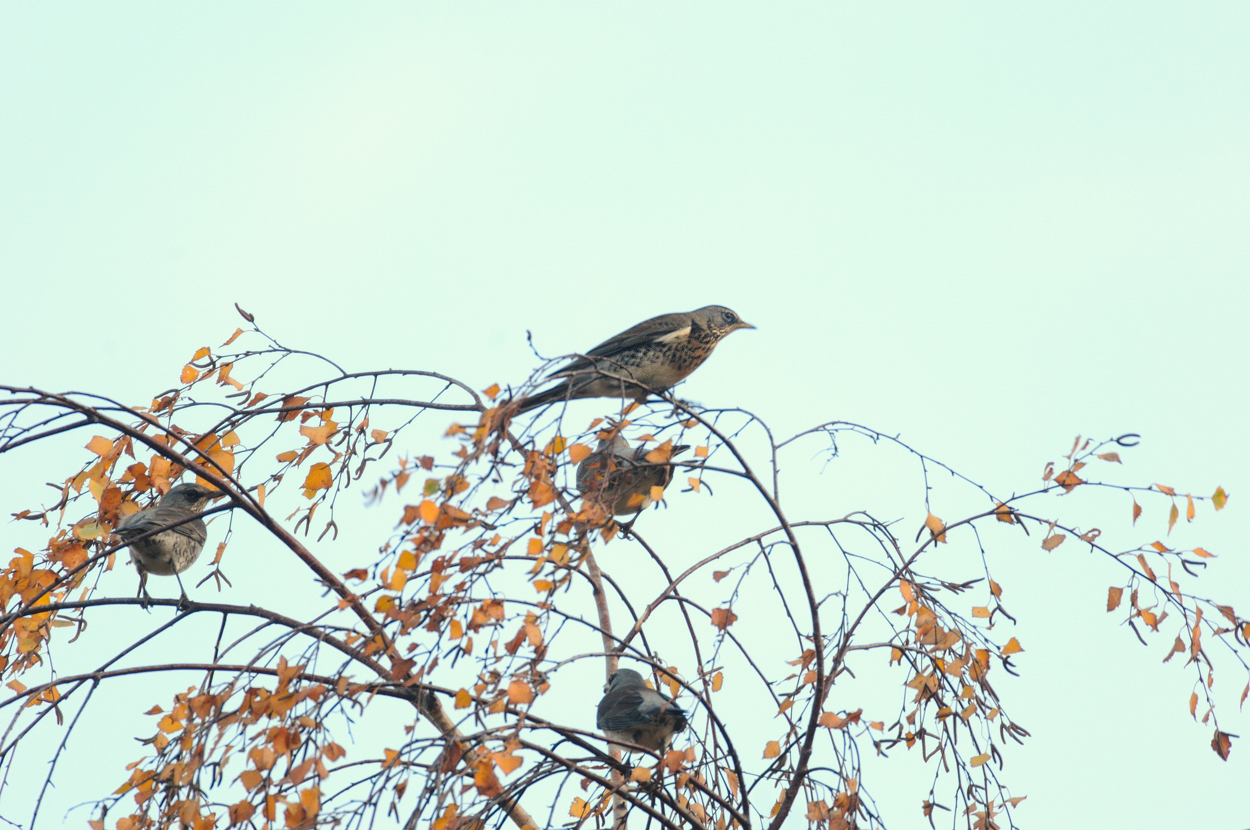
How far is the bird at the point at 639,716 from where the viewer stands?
156 inches

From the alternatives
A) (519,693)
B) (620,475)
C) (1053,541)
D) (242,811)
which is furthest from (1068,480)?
(242,811)

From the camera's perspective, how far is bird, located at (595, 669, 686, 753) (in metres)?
3.95

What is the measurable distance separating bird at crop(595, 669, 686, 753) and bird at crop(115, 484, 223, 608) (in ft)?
5.85

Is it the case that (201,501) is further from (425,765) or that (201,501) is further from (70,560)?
(425,765)

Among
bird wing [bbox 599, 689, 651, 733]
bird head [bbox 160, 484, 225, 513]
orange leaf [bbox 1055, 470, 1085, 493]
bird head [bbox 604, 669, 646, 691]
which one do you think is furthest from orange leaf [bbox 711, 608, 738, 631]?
bird head [bbox 160, 484, 225, 513]

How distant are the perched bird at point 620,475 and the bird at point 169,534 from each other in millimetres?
1708

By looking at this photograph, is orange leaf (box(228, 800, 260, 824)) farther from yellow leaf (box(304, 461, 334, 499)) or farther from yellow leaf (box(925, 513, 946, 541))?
yellow leaf (box(925, 513, 946, 541))

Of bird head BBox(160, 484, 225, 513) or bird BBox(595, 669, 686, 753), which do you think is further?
bird head BBox(160, 484, 225, 513)

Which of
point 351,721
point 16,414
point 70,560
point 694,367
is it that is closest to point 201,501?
point 70,560

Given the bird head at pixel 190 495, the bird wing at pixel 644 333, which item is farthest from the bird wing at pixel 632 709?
the bird wing at pixel 644 333

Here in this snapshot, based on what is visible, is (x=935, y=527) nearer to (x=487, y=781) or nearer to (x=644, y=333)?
(x=487, y=781)

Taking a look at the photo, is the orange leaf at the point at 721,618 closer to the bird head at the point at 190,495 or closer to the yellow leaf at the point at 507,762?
the yellow leaf at the point at 507,762

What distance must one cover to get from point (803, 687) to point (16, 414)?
9.10ft

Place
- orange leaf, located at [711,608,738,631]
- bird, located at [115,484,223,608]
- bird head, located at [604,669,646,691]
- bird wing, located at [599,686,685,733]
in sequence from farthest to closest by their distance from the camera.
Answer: bird, located at [115,484,223,608] < bird head, located at [604,669,646,691] < bird wing, located at [599,686,685,733] < orange leaf, located at [711,608,738,631]
